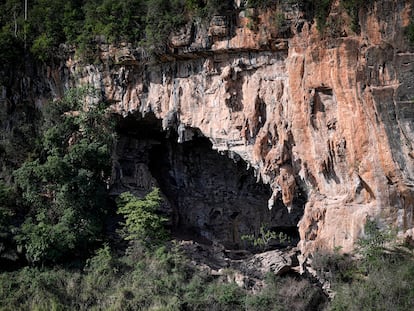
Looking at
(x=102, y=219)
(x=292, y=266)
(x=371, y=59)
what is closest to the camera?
(x=371, y=59)

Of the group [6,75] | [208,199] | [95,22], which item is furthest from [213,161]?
[6,75]

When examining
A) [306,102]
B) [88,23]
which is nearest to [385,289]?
[306,102]

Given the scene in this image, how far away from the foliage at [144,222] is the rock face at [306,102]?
2.29 metres

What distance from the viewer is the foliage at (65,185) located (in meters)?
15.5

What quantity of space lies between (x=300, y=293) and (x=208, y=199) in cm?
633

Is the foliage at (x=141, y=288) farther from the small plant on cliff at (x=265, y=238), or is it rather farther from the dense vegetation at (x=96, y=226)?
the small plant on cliff at (x=265, y=238)

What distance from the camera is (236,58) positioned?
51.9 ft

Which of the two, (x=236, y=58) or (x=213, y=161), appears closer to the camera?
(x=236, y=58)

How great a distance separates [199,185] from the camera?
65.8 feet

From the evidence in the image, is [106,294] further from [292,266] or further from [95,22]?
[95,22]

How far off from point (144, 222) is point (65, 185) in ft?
7.73

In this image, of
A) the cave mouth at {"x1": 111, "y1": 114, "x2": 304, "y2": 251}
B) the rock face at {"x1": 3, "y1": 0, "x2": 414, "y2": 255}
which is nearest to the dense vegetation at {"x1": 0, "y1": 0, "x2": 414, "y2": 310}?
the rock face at {"x1": 3, "y1": 0, "x2": 414, "y2": 255}

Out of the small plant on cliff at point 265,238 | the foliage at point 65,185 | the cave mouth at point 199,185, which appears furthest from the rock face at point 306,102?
the cave mouth at point 199,185

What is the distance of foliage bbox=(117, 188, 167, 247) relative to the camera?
52.1 ft
